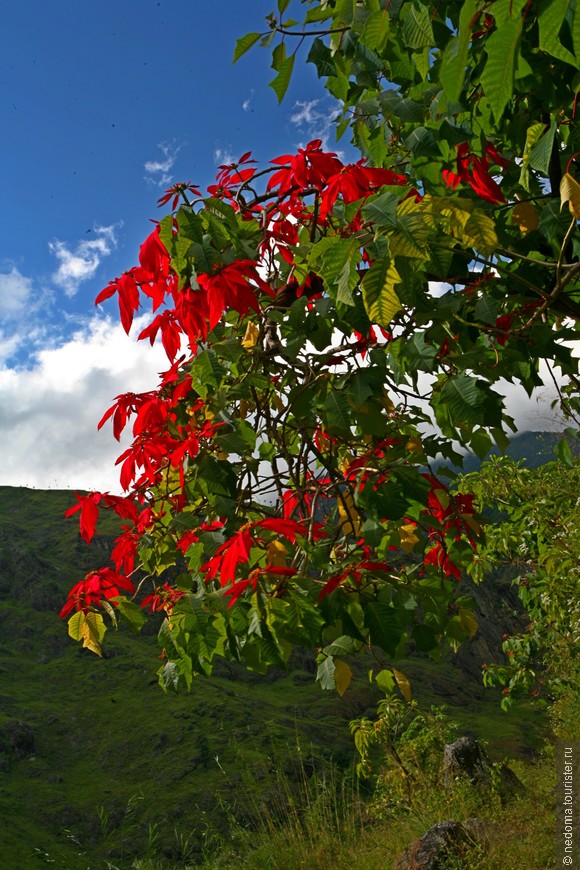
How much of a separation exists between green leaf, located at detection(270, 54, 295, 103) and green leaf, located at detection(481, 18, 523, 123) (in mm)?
927

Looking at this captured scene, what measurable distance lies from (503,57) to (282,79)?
99 cm

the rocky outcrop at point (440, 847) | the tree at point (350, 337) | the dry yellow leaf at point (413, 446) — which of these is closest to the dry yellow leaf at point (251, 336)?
the tree at point (350, 337)

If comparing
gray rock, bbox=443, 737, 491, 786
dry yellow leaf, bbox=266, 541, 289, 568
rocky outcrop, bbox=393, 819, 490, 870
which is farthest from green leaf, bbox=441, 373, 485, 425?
gray rock, bbox=443, 737, 491, 786

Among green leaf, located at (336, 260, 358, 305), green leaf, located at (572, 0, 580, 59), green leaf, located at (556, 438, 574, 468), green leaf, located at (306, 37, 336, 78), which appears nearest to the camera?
green leaf, located at (572, 0, 580, 59)

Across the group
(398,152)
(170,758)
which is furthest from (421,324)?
(170,758)

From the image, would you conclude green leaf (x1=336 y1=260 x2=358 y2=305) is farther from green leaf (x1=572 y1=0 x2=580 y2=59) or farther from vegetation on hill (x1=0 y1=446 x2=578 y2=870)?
vegetation on hill (x1=0 y1=446 x2=578 y2=870)

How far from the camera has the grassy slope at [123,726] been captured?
43.3ft

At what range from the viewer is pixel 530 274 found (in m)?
2.00

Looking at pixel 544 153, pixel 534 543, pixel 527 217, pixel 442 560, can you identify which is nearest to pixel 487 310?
pixel 527 217

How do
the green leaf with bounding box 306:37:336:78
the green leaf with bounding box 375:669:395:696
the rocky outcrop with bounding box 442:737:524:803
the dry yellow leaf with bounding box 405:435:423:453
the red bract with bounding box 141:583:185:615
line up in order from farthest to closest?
the rocky outcrop with bounding box 442:737:524:803, the green leaf with bounding box 306:37:336:78, the red bract with bounding box 141:583:185:615, the green leaf with bounding box 375:669:395:696, the dry yellow leaf with bounding box 405:435:423:453

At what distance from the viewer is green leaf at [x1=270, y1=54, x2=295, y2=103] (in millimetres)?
1703

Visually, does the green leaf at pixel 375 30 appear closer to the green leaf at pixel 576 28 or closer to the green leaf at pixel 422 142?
the green leaf at pixel 422 142

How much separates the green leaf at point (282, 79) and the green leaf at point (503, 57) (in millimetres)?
927

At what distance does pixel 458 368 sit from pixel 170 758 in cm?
1638
